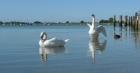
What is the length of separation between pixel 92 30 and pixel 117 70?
16.4 m

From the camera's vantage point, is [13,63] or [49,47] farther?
[49,47]

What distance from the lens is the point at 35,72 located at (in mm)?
9773

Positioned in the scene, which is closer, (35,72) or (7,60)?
(35,72)

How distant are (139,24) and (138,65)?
37482 mm

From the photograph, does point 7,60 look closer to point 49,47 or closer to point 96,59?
point 96,59

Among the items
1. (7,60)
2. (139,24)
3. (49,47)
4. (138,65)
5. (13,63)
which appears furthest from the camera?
(139,24)

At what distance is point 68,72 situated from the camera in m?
9.71

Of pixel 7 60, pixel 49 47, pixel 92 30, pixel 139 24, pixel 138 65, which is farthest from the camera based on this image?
pixel 139 24

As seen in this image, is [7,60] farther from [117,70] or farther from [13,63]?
[117,70]

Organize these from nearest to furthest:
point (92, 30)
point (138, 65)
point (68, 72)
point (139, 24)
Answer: point (68, 72) < point (138, 65) < point (92, 30) < point (139, 24)

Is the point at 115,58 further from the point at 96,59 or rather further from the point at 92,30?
the point at 92,30

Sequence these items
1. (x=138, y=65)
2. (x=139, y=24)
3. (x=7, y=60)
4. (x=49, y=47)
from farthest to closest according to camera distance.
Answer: (x=139, y=24), (x=49, y=47), (x=7, y=60), (x=138, y=65)

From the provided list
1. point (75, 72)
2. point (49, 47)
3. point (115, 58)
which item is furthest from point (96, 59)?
point (49, 47)

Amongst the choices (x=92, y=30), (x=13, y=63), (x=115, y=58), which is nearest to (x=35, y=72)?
(x=13, y=63)
